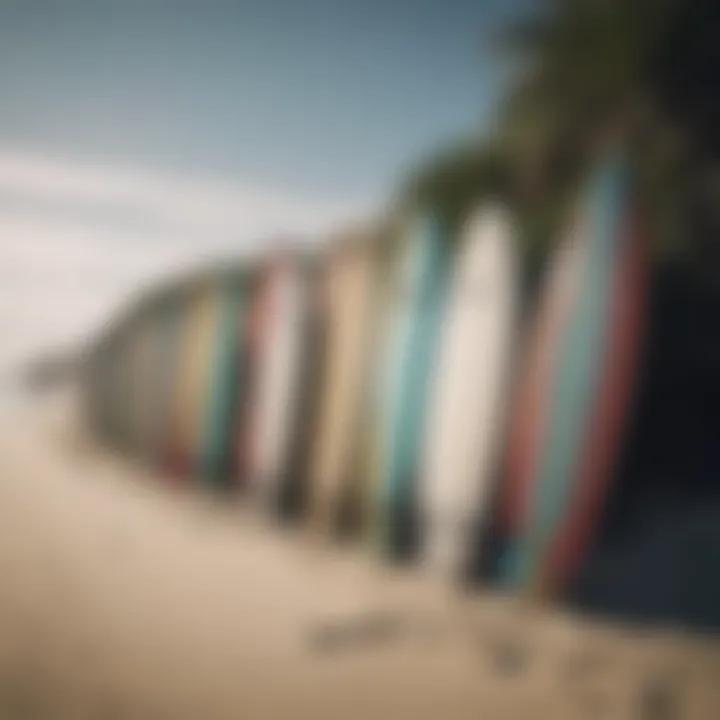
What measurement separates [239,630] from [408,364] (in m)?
0.31

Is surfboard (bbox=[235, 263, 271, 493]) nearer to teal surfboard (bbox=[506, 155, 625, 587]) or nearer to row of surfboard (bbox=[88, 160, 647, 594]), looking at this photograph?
row of surfboard (bbox=[88, 160, 647, 594])

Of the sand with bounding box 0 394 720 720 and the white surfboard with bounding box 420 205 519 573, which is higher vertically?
the white surfboard with bounding box 420 205 519 573

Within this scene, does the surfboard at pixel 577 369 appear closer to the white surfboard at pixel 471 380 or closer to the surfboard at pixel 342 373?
the white surfboard at pixel 471 380

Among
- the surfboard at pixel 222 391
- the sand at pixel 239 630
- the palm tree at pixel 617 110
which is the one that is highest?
the palm tree at pixel 617 110

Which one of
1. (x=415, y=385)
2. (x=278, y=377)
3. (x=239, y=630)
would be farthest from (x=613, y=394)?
(x=239, y=630)

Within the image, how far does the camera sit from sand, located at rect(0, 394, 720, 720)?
1.02 meters

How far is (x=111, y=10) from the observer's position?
3.64 ft

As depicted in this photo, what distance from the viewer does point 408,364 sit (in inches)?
40.3

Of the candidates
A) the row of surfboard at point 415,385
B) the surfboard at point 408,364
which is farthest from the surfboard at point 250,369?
the surfboard at point 408,364

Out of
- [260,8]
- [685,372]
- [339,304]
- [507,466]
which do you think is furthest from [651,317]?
[260,8]

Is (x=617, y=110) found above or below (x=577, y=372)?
above

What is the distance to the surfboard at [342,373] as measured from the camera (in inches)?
40.7

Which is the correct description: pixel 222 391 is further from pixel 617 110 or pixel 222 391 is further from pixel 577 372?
pixel 617 110

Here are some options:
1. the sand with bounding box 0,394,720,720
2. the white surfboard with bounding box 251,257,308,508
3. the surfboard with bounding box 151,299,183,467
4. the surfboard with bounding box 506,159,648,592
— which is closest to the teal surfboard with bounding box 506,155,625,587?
the surfboard with bounding box 506,159,648,592
